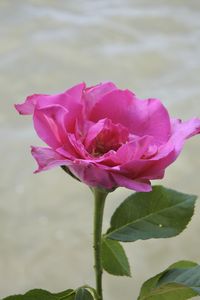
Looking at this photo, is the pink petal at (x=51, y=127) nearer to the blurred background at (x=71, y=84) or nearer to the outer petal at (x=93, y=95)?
the outer petal at (x=93, y=95)

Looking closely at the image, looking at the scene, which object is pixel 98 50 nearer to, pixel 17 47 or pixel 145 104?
pixel 17 47

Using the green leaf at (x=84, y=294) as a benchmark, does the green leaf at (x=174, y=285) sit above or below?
below

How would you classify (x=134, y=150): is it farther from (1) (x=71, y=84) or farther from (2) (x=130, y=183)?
(1) (x=71, y=84)

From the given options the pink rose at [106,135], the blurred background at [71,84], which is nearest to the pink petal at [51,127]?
the pink rose at [106,135]

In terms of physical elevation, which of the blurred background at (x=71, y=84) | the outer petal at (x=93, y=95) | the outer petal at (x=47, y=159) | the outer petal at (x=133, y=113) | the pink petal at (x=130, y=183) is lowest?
the blurred background at (x=71, y=84)

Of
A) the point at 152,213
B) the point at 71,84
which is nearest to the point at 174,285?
the point at 152,213

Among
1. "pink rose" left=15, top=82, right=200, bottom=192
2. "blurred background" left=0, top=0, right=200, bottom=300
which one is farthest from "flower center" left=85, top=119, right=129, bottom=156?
"blurred background" left=0, top=0, right=200, bottom=300

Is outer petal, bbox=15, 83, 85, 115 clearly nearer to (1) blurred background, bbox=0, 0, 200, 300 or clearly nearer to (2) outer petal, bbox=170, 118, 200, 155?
(2) outer petal, bbox=170, 118, 200, 155
